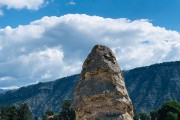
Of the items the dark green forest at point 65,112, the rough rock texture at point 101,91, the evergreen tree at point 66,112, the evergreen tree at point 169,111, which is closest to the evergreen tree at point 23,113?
the dark green forest at point 65,112

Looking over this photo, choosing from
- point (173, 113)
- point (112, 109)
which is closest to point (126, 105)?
point (112, 109)

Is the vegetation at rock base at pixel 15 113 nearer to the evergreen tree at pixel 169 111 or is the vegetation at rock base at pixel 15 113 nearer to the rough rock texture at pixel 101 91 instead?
the evergreen tree at pixel 169 111

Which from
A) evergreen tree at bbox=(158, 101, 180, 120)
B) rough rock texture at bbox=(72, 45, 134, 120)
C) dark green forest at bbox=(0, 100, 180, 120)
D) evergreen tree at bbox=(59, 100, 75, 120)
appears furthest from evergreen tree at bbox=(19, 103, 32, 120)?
rough rock texture at bbox=(72, 45, 134, 120)

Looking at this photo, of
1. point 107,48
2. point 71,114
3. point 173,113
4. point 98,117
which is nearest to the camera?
point 98,117

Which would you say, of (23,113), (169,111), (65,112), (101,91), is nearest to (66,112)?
(65,112)

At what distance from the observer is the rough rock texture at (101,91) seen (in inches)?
607

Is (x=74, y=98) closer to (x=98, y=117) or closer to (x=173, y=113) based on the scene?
(x=98, y=117)

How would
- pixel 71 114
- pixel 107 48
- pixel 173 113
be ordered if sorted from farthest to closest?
pixel 71 114 < pixel 173 113 < pixel 107 48

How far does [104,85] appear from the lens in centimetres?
1580

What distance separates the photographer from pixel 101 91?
15547 mm

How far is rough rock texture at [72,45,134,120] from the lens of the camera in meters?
15.4

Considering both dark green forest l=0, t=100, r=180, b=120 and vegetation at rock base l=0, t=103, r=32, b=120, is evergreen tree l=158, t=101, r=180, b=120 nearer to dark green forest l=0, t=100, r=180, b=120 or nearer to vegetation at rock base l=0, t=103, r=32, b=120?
dark green forest l=0, t=100, r=180, b=120

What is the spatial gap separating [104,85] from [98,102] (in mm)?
735

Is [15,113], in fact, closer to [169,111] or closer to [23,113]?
[23,113]
